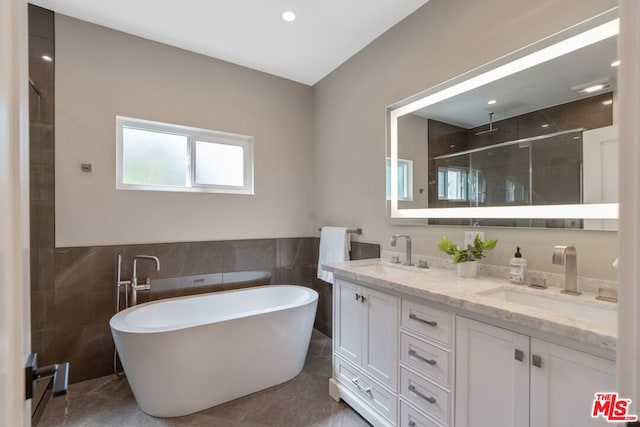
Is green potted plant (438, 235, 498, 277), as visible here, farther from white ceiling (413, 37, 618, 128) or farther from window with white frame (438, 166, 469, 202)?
white ceiling (413, 37, 618, 128)

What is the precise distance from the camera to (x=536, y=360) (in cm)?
107

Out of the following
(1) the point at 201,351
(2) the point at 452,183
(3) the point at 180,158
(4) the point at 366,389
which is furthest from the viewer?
(3) the point at 180,158

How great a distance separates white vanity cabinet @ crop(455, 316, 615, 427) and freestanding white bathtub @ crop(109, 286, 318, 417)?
4.39ft

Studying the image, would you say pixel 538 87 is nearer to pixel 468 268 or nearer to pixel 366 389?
pixel 468 268

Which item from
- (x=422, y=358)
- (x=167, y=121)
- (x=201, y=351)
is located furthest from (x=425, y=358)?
(x=167, y=121)

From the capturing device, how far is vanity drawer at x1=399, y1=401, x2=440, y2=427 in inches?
57.1

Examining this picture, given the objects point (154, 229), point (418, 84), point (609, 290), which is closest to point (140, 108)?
point (154, 229)

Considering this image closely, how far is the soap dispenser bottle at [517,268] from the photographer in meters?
1.54

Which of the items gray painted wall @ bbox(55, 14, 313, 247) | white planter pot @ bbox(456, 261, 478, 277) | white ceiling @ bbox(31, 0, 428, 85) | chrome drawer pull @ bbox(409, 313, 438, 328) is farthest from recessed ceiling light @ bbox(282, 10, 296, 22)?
chrome drawer pull @ bbox(409, 313, 438, 328)

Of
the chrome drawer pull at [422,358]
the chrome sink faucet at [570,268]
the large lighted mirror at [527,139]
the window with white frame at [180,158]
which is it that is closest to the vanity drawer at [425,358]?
the chrome drawer pull at [422,358]

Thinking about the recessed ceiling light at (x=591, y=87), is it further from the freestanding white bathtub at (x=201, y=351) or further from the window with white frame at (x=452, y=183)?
the freestanding white bathtub at (x=201, y=351)

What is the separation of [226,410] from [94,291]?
146cm

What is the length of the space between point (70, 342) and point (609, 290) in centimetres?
351

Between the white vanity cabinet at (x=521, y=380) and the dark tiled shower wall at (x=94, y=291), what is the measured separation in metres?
1.34
